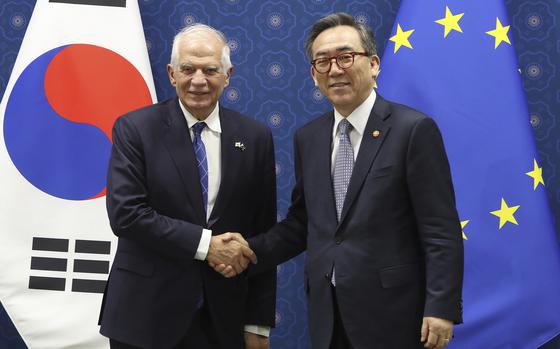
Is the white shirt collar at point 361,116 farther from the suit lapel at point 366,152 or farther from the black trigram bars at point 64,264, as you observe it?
the black trigram bars at point 64,264

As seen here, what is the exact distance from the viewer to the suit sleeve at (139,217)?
200 centimetres

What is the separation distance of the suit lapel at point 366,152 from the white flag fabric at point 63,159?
1.44 meters

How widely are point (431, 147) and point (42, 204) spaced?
191 cm

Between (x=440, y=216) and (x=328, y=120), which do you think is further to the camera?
(x=328, y=120)

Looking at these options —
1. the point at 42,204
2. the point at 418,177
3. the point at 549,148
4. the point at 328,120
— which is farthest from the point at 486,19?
the point at 42,204

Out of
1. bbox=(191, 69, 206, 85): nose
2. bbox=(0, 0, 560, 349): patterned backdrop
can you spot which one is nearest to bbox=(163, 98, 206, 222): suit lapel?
bbox=(191, 69, 206, 85): nose

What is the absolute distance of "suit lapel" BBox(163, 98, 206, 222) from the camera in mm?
2086

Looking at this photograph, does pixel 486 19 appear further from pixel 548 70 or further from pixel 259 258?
pixel 259 258

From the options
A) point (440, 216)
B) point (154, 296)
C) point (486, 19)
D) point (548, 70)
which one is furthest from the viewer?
point (548, 70)

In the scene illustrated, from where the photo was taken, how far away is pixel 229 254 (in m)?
2.07

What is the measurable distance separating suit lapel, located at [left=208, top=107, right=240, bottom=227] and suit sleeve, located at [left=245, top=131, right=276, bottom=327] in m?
0.13

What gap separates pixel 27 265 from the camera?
3.04 meters

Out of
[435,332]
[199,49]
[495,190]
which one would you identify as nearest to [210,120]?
[199,49]

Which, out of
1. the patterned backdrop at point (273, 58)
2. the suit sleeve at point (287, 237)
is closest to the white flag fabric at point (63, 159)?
the patterned backdrop at point (273, 58)
